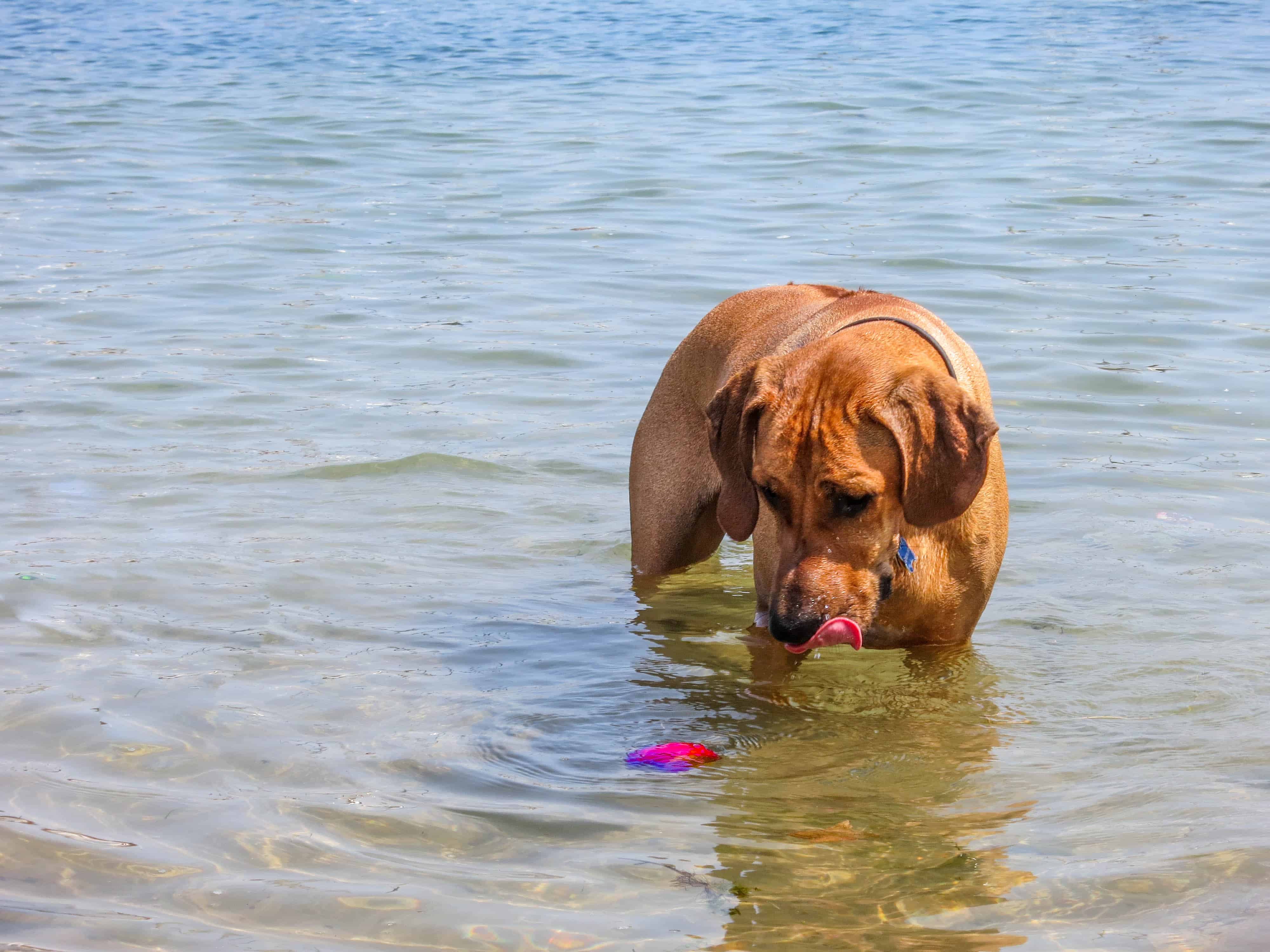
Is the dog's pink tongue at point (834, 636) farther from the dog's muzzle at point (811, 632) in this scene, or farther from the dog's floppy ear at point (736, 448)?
the dog's floppy ear at point (736, 448)

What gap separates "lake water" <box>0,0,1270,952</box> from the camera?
3.55 metres

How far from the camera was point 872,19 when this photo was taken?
25859 millimetres

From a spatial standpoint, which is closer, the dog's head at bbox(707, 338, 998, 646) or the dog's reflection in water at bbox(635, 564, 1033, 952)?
the dog's reflection in water at bbox(635, 564, 1033, 952)

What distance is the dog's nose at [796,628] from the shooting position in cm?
399

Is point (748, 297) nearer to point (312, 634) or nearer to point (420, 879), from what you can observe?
point (312, 634)

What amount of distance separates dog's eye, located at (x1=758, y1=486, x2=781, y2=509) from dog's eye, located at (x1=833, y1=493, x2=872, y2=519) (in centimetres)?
16

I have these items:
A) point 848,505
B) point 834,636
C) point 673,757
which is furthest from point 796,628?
point 673,757

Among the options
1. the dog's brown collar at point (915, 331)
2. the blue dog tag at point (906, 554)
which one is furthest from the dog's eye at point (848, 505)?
the dog's brown collar at point (915, 331)

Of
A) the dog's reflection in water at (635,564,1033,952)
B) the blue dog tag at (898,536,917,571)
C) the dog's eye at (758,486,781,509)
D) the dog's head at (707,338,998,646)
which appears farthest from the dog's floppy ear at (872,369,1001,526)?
the dog's reflection in water at (635,564,1033,952)

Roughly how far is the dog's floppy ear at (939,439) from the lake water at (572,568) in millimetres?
801

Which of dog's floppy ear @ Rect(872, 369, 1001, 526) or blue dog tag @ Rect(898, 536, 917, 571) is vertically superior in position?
dog's floppy ear @ Rect(872, 369, 1001, 526)

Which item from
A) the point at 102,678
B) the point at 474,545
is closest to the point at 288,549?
the point at 474,545

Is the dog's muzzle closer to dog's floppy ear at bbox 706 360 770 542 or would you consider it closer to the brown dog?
the brown dog

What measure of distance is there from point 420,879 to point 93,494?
12.2ft
